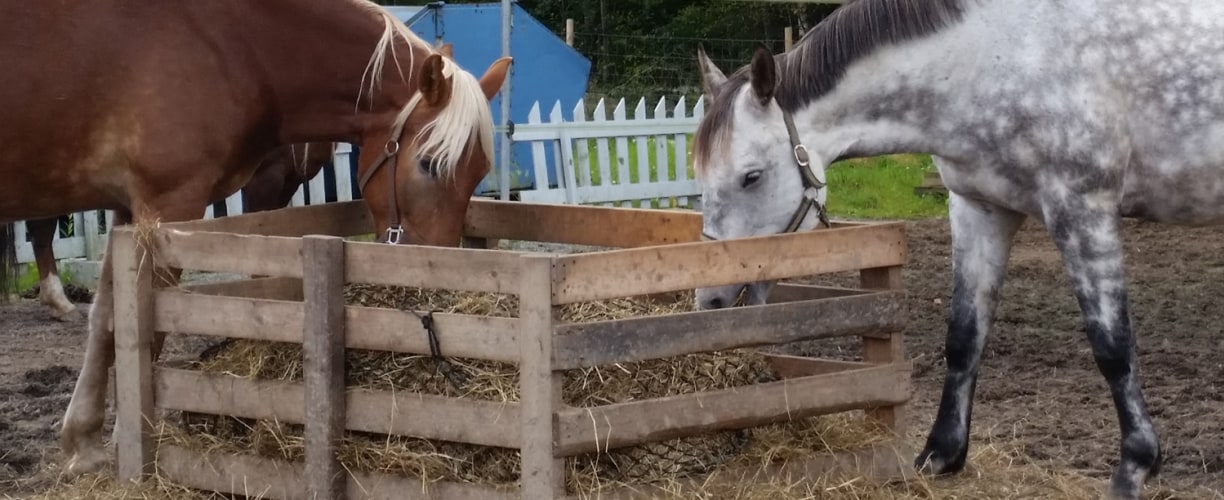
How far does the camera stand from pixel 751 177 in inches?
154

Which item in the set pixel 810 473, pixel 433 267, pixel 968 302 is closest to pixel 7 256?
pixel 433 267

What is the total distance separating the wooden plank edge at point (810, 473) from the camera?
345 cm

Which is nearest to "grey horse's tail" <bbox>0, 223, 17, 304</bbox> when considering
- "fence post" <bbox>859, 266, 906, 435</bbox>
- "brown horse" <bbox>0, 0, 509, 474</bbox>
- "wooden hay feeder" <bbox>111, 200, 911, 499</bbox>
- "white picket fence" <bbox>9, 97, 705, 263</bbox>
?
"brown horse" <bbox>0, 0, 509, 474</bbox>

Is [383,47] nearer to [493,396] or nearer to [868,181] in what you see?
[493,396]

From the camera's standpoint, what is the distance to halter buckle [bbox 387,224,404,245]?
14.3ft

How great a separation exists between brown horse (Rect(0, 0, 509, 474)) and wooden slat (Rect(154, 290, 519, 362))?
0.49m

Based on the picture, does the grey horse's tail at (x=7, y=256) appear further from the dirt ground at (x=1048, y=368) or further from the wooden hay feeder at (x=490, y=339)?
the wooden hay feeder at (x=490, y=339)

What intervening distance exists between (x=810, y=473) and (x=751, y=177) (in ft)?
2.77

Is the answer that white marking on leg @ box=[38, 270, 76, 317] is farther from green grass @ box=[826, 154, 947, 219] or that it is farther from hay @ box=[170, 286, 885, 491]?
green grass @ box=[826, 154, 947, 219]

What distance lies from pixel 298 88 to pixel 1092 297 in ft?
8.51

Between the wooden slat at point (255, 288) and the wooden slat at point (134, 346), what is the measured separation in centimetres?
16

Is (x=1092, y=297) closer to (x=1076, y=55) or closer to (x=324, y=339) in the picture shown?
(x=1076, y=55)

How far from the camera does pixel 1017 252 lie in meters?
8.45

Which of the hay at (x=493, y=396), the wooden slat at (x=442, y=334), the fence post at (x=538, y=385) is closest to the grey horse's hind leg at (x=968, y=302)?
the hay at (x=493, y=396)
